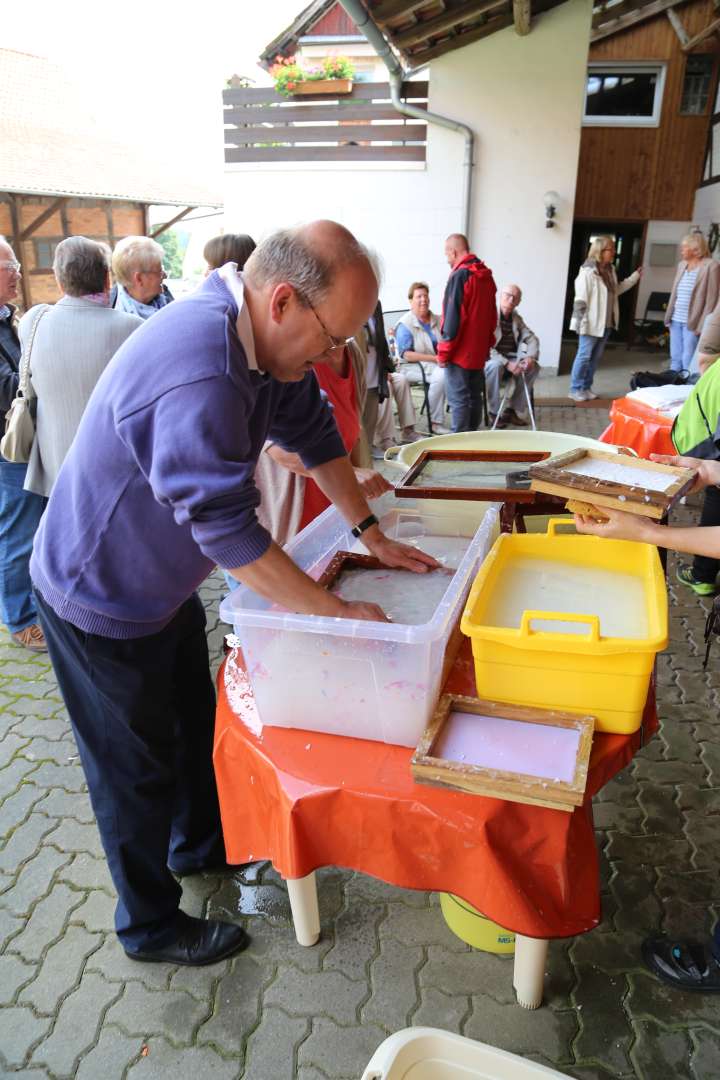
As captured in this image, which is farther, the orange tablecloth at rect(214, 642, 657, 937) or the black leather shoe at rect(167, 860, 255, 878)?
the black leather shoe at rect(167, 860, 255, 878)

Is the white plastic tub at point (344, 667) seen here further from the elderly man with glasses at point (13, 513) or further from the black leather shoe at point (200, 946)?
the elderly man with glasses at point (13, 513)

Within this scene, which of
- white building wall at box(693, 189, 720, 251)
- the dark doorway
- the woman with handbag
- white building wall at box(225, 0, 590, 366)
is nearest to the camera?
the woman with handbag

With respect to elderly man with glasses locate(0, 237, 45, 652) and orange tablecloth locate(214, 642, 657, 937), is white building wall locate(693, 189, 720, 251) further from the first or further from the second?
orange tablecloth locate(214, 642, 657, 937)

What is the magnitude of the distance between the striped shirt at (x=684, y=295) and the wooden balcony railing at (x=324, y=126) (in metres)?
3.79

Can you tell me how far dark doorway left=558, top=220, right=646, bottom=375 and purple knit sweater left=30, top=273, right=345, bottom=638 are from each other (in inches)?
594

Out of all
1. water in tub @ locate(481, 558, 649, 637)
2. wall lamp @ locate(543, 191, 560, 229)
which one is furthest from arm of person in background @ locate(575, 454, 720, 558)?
wall lamp @ locate(543, 191, 560, 229)

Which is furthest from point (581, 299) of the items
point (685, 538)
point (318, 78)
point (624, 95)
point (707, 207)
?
point (624, 95)

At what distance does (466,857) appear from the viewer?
4.43 feet

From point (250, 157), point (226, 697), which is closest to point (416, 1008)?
point (226, 697)

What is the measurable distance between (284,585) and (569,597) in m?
0.64

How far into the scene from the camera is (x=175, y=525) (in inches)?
55.7

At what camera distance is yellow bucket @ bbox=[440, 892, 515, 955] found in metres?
1.94

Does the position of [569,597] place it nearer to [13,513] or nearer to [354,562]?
[354,562]

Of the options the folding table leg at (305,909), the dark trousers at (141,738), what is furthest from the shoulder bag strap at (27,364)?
the folding table leg at (305,909)
